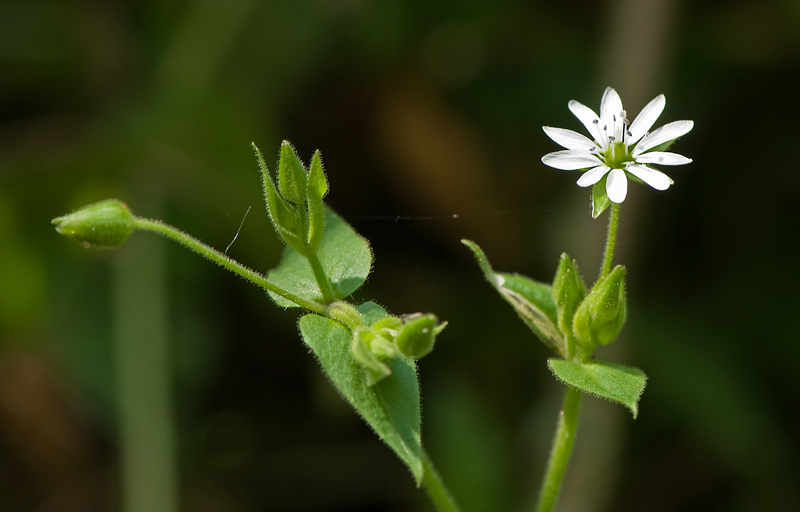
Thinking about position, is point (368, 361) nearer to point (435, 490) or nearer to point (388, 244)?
point (435, 490)

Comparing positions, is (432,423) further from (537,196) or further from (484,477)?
(537,196)

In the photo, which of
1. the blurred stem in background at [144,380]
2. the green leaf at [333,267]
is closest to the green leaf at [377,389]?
the green leaf at [333,267]

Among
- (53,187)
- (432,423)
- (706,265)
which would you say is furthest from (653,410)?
(53,187)

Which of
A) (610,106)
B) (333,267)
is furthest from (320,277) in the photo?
(610,106)

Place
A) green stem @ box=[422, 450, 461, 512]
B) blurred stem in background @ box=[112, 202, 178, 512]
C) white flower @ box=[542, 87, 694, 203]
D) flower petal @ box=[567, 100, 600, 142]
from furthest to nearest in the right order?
1. blurred stem in background @ box=[112, 202, 178, 512]
2. flower petal @ box=[567, 100, 600, 142]
3. green stem @ box=[422, 450, 461, 512]
4. white flower @ box=[542, 87, 694, 203]

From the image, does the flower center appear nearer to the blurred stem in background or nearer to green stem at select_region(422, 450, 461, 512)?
green stem at select_region(422, 450, 461, 512)

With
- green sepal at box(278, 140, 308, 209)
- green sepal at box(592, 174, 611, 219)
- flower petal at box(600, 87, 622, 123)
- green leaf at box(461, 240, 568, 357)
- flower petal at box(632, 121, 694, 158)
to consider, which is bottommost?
green leaf at box(461, 240, 568, 357)

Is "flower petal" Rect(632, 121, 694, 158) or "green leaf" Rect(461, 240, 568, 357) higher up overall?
"flower petal" Rect(632, 121, 694, 158)

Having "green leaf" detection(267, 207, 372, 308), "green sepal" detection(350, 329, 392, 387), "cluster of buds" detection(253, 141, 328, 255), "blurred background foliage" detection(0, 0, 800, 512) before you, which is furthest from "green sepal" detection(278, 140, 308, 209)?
"blurred background foliage" detection(0, 0, 800, 512)

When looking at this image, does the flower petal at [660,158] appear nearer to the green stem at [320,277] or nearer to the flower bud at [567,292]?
the flower bud at [567,292]
